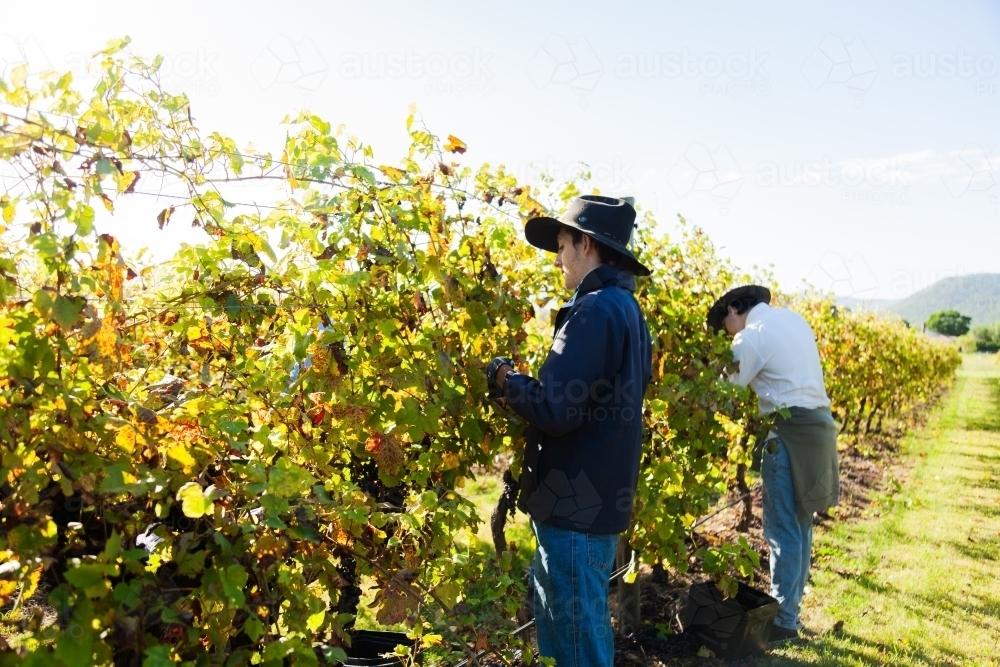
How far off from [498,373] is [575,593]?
73cm

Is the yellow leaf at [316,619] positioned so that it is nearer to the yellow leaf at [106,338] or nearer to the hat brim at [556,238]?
the yellow leaf at [106,338]

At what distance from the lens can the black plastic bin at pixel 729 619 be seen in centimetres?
391

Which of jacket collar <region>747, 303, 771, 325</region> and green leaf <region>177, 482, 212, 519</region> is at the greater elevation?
jacket collar <region>747, 303, 771, 325</region>

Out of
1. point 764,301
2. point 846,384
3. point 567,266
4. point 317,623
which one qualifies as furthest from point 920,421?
point 317,623

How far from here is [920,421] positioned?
16281 millimetres

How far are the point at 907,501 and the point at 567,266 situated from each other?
23.3ft

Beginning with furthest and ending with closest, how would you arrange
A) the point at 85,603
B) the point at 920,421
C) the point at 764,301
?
the point at 920,421 < the point at 764,301 < the point at 85,603

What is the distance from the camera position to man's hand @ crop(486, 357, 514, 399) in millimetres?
2414

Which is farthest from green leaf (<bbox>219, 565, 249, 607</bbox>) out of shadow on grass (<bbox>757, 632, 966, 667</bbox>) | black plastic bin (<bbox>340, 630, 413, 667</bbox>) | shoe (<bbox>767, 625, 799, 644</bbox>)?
shoe (<bbox>767, 625, 799, 644</bbox>)

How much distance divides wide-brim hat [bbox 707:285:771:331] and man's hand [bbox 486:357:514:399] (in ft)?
7.44

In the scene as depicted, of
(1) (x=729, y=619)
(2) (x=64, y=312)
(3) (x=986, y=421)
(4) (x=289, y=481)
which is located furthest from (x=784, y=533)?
(3) (x=986, y=421)

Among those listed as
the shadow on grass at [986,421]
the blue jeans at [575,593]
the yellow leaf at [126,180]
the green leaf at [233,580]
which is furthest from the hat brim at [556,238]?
the shadow on grass at [986,421]

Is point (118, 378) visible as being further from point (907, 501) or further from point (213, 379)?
point (907, 501)

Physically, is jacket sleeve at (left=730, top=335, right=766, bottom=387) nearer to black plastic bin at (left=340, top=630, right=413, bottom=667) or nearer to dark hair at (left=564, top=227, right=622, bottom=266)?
dark hair at (left=564, top=227, right=622, bottom=266)
